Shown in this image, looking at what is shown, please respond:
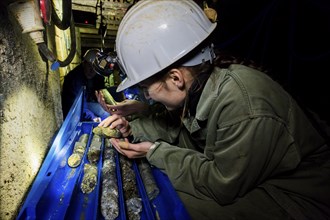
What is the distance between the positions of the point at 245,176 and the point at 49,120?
1.66 m

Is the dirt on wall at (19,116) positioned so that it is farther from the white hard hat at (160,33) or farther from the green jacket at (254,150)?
the green jacket at (254,150)

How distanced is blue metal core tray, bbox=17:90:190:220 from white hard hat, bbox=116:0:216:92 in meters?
0.73

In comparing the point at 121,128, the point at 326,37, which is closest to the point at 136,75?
the point at 121,128

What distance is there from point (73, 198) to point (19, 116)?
572mm

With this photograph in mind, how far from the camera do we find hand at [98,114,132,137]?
170cm

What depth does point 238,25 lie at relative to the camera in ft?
15.0

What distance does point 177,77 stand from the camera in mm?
1153

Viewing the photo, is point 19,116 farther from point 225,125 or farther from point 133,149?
point 225,125

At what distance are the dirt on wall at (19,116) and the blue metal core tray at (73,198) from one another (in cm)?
8

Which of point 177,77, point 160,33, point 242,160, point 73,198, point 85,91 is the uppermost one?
point 160,33

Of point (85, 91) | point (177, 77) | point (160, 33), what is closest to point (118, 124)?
point (177, 77)

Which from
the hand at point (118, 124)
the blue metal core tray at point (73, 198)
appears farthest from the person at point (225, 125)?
the hand at point (118, 124)

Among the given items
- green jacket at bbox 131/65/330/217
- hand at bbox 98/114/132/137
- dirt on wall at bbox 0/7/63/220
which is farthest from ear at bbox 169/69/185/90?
dirt on wall at bbox 0/7/63/220

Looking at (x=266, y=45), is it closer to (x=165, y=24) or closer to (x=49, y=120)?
(x=165, y=24)
